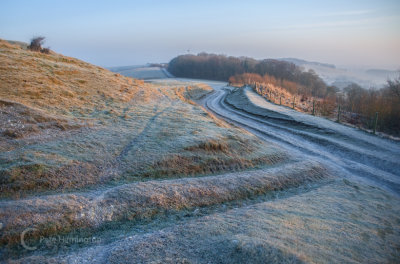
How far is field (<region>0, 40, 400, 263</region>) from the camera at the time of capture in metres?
6.74

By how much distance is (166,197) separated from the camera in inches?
385

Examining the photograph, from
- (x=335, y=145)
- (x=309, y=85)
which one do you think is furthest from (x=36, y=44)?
(x=309, y=85)

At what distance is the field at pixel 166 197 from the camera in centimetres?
674

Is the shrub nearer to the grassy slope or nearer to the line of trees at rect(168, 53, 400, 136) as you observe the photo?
the grassy slope

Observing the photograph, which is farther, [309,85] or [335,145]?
[309,85]

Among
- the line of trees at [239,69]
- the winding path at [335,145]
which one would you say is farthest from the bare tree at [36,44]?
the line of trees at [239,69]

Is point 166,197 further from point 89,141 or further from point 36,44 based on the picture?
point 36,44

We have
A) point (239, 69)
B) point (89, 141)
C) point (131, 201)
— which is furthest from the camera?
point (239, 69)

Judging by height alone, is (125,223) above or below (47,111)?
below

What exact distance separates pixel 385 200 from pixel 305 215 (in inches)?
202

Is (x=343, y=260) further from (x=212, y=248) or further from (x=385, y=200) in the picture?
(x=385, y=200)

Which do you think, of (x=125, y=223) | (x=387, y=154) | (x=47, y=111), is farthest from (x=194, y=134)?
(x=387, y=154)

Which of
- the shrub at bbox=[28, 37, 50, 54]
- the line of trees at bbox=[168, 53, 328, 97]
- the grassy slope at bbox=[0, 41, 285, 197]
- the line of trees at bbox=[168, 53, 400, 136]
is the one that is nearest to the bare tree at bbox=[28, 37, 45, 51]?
the shrub at bbox=[28, 37, 50, 54]

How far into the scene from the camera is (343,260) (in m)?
6.41
